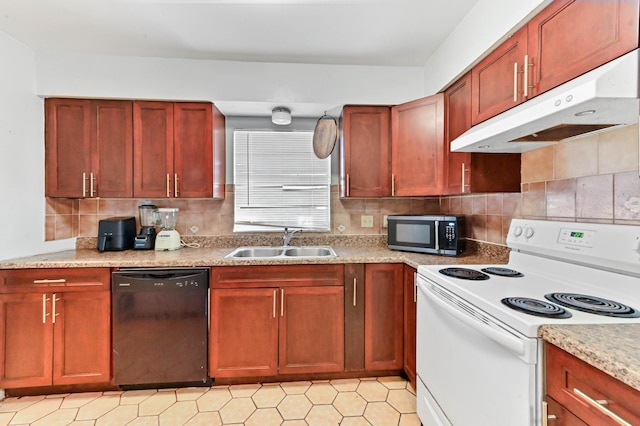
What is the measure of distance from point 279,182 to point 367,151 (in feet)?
2.75

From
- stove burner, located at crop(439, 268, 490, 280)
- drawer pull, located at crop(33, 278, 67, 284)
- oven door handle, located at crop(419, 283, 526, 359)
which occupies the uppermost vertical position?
stove burner, located at crop(439, 268, 490, 280)

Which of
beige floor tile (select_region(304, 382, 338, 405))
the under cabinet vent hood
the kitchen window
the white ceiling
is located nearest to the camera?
the under cabinet vent hood

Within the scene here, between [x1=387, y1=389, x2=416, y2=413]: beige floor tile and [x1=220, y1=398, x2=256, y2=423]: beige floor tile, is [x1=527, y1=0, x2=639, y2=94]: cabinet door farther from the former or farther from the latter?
[x1=220, y1=398, x2=256, y2=423]: beige floor tile

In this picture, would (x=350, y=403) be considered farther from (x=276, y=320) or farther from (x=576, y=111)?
(x=576, y=111)

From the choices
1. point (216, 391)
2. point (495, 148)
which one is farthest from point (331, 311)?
point (495, 148)

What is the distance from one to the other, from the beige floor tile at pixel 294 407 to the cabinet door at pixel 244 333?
20cm

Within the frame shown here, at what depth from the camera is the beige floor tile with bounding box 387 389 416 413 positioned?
177cm

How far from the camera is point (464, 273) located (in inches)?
58.0

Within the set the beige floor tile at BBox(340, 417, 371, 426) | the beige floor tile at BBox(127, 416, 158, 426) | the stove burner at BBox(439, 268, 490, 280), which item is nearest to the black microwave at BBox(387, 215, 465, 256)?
the stove burner at BBox(439, 268, 490, 280)

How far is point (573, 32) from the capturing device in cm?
113

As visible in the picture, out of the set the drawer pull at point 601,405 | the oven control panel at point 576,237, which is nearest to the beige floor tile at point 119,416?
the drawer pull at point 601,405

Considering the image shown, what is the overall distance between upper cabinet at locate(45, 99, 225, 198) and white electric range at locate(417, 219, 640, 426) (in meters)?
1.81

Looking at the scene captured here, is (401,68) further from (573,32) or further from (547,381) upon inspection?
(547,381)

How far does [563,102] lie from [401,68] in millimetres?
1556
